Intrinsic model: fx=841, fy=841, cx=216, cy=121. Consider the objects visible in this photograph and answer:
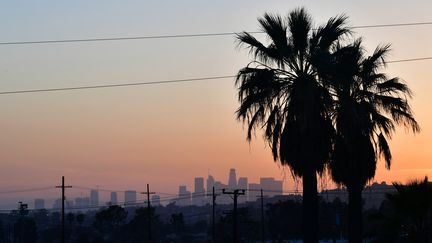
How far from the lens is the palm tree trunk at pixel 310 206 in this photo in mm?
31328

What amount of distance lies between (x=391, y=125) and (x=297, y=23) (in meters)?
9.28

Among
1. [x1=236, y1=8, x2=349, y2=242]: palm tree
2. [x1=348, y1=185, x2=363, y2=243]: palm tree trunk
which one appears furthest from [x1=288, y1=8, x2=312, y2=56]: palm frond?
[x1=348, y1=185, x2=363, y2=243]: palm tree trunk

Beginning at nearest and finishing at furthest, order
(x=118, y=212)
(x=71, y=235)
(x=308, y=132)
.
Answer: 1. (x=308, y=132)
2. (x=118, y=212)
3. (x=71, y=235)

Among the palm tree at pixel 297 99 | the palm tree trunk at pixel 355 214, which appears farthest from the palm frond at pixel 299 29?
the palm tree trunk at pixel 355 214

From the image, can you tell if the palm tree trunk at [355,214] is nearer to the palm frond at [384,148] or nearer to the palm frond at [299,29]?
the palm frond at [384,148]

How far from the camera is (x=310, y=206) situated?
103ft

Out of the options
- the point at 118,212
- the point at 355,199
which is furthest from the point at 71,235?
the point at 355,199

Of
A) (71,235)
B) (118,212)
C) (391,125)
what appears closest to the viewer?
(391,125)

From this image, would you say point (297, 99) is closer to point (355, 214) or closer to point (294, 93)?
point (294, 93)

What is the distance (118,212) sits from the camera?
536 ft

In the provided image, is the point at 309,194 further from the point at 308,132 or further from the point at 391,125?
the point at 391,125

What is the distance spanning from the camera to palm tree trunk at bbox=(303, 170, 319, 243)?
3133 centimetres

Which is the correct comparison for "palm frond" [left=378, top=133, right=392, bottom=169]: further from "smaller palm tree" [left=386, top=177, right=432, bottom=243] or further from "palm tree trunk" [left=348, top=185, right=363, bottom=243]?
"smaller palm tree" [left=386, top=177, right=432, bottom=243]

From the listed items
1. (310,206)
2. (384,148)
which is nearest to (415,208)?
(310,206)
